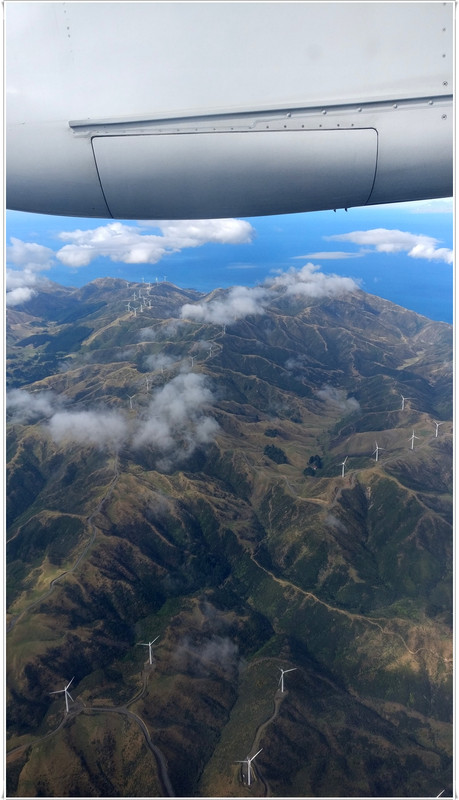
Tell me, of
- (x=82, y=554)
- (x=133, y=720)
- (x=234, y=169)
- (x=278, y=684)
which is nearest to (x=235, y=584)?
(x=278, y=684)

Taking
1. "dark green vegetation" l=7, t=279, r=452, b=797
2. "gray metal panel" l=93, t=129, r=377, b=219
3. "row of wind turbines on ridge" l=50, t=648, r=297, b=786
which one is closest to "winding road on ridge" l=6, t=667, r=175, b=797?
"dark green vegetation" l=7, t=279, r=452, b=797

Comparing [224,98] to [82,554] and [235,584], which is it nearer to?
[235,584]

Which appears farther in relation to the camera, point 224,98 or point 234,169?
point 234,169

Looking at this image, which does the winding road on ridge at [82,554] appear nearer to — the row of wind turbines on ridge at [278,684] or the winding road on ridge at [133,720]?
the row of wind turbines on ridge at [278,684]

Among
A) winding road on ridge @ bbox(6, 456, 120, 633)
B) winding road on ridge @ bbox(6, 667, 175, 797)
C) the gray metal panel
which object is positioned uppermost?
the gray metal panel

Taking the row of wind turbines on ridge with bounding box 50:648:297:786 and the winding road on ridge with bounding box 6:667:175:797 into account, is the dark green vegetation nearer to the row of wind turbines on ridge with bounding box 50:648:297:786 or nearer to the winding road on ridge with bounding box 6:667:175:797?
the winding road on ridge with bounding box 6:667:175:797

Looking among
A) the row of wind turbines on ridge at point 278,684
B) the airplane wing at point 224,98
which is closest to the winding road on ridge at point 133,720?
the row of wind turbines on ridge at point 278,684

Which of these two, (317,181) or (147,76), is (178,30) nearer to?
(147,76)
